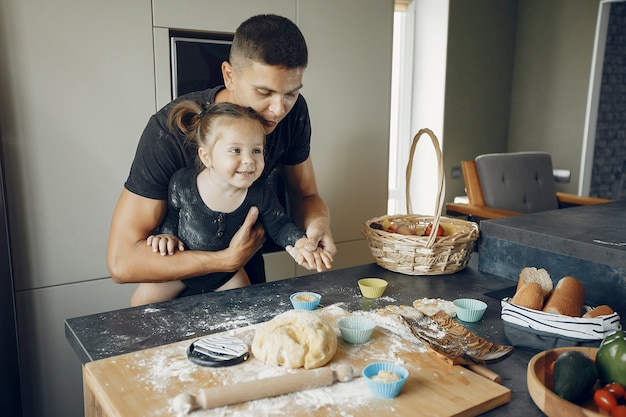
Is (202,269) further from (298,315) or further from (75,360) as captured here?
(75,360)

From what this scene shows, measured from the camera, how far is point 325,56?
253 cm

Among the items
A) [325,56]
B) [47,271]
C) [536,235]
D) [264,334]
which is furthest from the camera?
[325,56]

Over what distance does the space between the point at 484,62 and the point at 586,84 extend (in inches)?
30.3

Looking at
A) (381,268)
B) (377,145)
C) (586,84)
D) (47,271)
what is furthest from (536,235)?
(586,84)

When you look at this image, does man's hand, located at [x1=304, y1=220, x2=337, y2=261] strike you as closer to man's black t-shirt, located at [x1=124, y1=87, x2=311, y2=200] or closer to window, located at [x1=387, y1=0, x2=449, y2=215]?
man's black t-shirt, located at [x1=124, y1=87, x2=311, y2=200]

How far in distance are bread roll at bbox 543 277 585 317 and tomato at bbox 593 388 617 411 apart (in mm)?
356

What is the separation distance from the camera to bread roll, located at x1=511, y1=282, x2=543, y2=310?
119cm

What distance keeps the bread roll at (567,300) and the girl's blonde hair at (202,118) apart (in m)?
0.89

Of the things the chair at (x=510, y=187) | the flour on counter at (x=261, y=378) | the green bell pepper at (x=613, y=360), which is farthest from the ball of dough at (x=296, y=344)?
the chair at (x=510, y=187)

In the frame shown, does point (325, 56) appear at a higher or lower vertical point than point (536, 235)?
higher

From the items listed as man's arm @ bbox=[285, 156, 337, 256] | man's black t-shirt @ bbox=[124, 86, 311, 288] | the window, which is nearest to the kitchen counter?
man's arm @ bbox=[285, 156, 337, 256]

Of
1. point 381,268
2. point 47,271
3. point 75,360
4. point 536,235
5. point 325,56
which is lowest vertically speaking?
point 75,360

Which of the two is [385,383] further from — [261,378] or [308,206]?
[308,206]

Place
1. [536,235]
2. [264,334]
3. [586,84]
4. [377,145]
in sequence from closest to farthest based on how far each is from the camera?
[264,334], [536,235], [377,145], [586,84]
